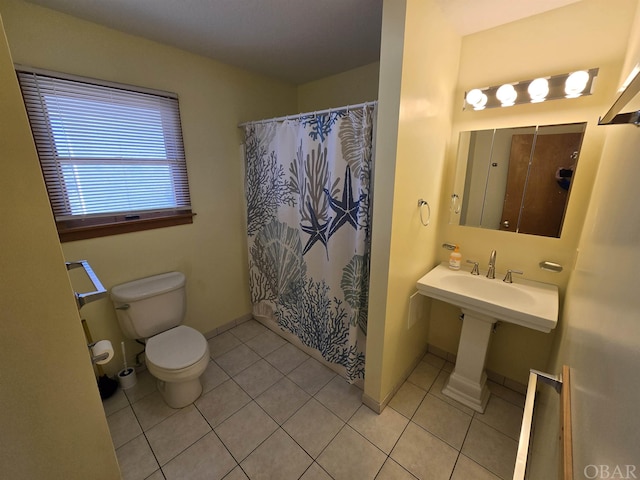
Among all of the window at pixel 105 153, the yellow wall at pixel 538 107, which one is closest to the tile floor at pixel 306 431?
the yellow wall at pixel 538 107

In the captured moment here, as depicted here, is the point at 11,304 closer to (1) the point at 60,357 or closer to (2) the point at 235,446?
(1) the point at 60,357

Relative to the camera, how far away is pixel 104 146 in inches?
65.6

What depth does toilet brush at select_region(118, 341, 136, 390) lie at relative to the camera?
1863mm

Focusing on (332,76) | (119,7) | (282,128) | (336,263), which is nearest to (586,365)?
(336,263)

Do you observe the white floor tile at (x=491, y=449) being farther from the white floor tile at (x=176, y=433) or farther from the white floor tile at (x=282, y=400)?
the white floor tile at (x=176, y=433)

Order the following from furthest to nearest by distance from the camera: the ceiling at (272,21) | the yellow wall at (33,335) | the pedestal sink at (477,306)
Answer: the pedestal sink at (477,306) → the ceiling at (272,21) → the yellow wall at (33,335)

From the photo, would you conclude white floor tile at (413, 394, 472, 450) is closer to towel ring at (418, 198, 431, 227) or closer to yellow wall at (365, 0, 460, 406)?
yellow wall at (365, 0, 460, 406)

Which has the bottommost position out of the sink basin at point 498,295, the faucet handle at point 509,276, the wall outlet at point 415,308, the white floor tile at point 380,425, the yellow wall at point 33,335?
the white floor tile at point 380,425

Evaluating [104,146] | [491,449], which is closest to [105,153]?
[104,146]

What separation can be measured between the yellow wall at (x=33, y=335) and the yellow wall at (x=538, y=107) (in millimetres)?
2054

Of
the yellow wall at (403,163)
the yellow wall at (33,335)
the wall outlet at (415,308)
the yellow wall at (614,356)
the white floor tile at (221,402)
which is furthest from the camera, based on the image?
the wall outlet at (415,308)

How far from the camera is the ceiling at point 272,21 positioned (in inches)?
53.3

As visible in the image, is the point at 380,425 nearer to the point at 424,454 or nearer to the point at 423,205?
the point at 424,454

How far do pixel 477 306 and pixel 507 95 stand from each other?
50.2 inches
